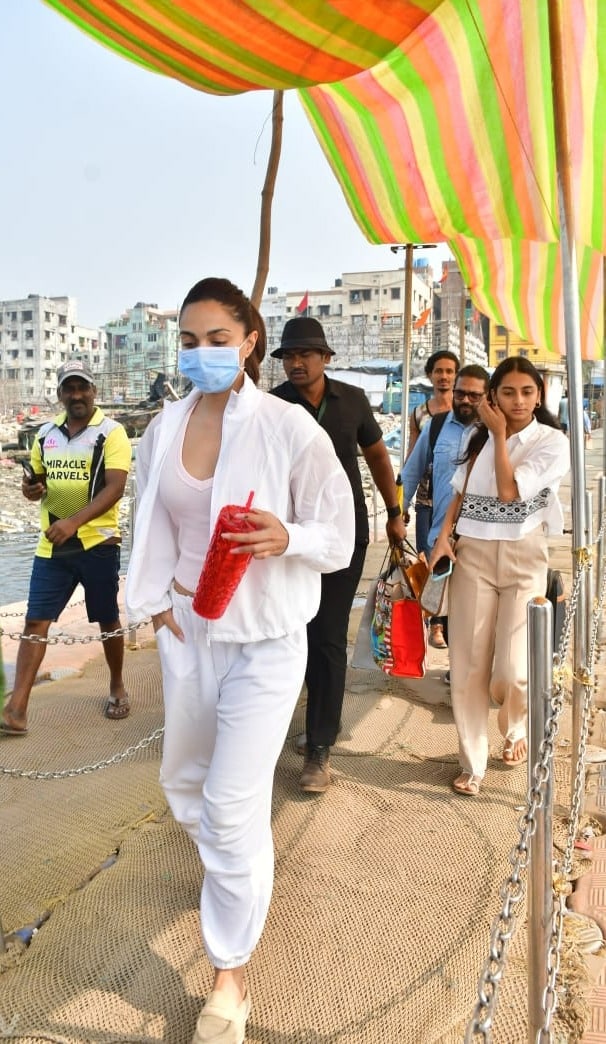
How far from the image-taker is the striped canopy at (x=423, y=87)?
Answer: 284 cm

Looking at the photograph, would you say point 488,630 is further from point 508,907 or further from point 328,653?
point 508,907

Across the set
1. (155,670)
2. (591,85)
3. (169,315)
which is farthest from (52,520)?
(169,315)

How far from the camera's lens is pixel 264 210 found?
444 cm

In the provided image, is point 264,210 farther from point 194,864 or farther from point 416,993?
point 416,993

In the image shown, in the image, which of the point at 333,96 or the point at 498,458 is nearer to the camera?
the point at 498,458

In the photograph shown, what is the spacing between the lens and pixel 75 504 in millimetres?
4121

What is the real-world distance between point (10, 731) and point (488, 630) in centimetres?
246

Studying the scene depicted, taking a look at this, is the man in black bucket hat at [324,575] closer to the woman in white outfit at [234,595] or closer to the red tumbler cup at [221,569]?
the woman in white outfit at [234,595]

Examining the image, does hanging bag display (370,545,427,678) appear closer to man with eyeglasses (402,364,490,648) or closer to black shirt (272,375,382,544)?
black shirt (272,375,382,544)

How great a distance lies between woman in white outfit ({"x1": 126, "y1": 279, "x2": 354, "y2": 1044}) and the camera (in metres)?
2.01

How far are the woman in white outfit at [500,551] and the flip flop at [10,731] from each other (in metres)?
2.21

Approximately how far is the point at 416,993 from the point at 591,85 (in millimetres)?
4281

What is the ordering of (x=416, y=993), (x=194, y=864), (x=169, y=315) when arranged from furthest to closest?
(x=169, y=315), (x=194, y=864), (x=416, y=993)

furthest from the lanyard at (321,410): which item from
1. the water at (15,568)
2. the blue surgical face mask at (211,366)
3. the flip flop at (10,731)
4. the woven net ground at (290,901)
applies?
the water at (15,568)
